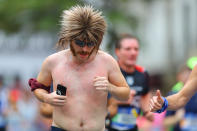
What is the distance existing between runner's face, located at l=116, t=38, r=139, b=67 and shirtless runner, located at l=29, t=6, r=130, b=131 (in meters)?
2.15

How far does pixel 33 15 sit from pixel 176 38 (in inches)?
500

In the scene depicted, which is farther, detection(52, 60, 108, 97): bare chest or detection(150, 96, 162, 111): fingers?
detection(52, 60, 108, 97): bare chest

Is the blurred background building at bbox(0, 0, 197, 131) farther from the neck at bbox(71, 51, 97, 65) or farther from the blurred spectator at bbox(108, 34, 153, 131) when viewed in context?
the neck at bbox(71, 51, 97, 65)

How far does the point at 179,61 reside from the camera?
2872 centimetres

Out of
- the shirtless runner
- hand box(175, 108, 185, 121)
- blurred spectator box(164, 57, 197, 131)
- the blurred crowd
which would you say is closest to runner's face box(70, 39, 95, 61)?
the shirtless runner

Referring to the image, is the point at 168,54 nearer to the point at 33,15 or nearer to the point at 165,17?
the point at 165,17

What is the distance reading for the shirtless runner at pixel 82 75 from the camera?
6.00 m

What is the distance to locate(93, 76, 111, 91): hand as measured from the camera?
596cm

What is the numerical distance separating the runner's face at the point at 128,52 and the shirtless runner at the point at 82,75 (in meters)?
2.15

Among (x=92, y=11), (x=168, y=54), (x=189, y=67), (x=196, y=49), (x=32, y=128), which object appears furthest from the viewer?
(x=168, y=54)

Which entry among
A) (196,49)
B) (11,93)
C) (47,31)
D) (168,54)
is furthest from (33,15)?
(168,54)

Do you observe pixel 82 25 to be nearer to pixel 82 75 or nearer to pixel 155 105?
pixel 82 75

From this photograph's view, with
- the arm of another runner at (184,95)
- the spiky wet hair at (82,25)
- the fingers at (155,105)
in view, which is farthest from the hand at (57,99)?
the arm of another runner at (184,95)

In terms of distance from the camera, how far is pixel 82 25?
598 cm
